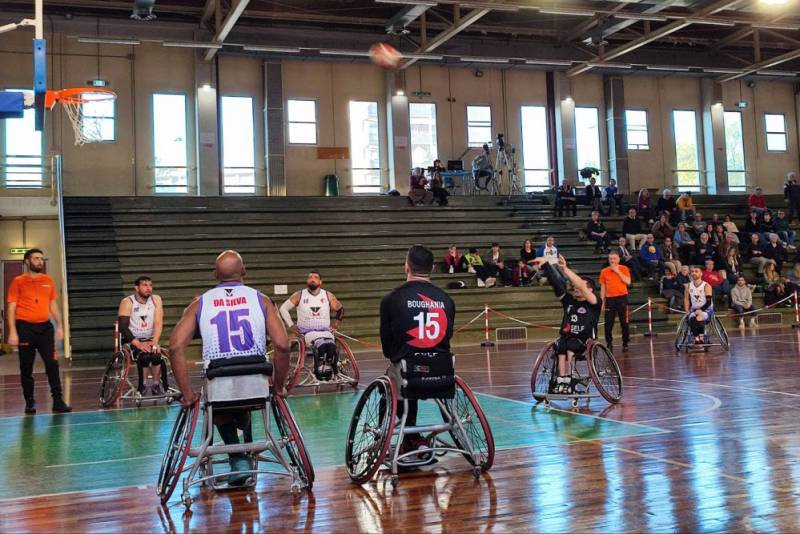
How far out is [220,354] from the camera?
4.19 meters

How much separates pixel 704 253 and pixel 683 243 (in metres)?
0.58

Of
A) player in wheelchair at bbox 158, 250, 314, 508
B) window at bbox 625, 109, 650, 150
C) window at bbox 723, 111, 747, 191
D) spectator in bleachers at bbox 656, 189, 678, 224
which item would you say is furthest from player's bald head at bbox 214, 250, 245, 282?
window at bbox 723, 111, 747, 191

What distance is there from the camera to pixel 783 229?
65.0 feet

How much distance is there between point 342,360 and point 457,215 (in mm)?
10362

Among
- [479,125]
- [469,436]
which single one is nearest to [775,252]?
[479,125]

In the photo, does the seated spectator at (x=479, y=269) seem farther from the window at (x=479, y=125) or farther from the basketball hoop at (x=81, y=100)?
the basketball hoop at (x=81, y=100)

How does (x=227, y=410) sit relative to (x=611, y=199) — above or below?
below

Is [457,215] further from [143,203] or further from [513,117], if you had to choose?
[143,203]

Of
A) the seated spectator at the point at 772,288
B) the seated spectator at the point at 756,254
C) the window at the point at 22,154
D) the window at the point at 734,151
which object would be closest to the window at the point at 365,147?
the window at the point at 22,154

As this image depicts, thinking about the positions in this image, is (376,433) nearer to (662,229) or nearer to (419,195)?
(419,195)

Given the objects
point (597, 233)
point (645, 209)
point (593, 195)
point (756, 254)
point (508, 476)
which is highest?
point (593, 195)

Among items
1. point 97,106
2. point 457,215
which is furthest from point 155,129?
point 457,215

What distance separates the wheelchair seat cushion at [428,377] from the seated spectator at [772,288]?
1463cm

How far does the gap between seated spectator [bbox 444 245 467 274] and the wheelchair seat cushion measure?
39.0ft
